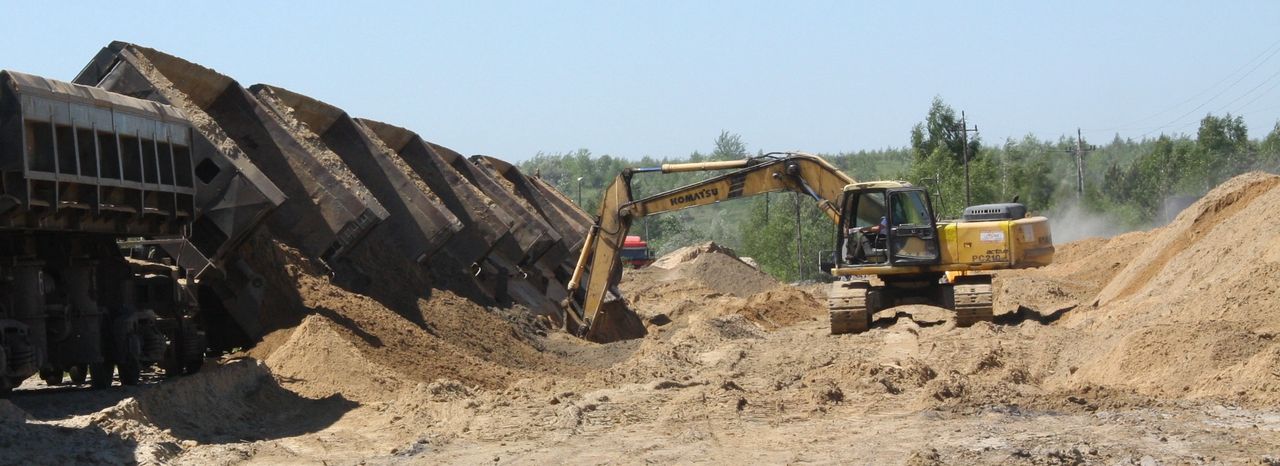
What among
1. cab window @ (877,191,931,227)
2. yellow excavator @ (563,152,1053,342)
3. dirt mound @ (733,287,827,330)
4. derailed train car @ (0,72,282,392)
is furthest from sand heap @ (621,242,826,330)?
derailed train car @ (0,72,282,392)

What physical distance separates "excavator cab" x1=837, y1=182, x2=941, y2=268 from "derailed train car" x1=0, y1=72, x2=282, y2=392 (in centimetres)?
988

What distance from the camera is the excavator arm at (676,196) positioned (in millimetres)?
25438

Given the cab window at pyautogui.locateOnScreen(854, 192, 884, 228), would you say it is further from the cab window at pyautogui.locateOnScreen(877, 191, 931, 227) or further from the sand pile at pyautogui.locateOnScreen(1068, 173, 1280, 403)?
the sand pile at pyautogui.locateOnScreen(1068, 173, 1280, 403)

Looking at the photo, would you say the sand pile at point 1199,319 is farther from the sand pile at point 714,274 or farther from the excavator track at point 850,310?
the sand pile at point 714,274

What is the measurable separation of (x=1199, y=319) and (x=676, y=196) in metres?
10.7

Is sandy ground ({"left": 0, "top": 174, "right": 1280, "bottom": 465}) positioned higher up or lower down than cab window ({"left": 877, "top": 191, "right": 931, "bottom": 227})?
lower down

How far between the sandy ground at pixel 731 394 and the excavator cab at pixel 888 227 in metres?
1.21

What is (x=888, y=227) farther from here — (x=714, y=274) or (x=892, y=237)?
(x=714, y=274)

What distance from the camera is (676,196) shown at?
26.3 m

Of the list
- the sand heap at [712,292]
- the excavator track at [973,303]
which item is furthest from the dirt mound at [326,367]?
the sand heap at [712,292]

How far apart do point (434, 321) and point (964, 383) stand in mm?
10615

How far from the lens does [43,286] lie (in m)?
14.5

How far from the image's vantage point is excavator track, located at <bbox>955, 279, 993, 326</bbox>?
23.5 m

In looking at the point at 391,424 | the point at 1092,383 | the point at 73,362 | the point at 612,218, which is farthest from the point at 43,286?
the point at 612,218
